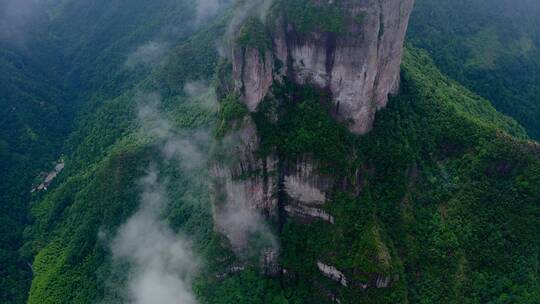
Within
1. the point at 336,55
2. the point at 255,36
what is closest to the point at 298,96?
the point at 336,55

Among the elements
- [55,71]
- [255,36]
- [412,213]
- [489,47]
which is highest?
[255,36]

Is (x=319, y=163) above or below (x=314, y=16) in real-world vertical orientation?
below

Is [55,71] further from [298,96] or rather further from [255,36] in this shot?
[298,96]

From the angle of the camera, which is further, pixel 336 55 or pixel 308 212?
pixel 308 212

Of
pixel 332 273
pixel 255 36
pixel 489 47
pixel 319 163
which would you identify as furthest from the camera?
pixel 489 47

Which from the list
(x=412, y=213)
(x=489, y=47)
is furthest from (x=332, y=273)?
(x=489, y=47)

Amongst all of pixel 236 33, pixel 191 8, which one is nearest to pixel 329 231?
pixel 236 33

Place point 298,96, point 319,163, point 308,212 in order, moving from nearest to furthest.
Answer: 1. point 319,163
2. point 298,96
3. point 308,212
